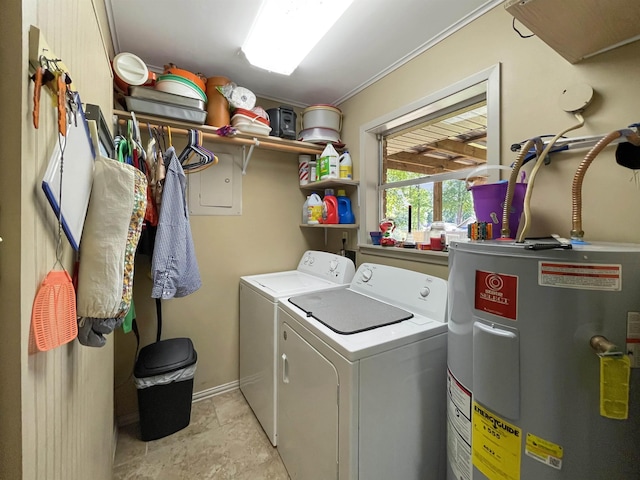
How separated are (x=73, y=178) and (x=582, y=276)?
1.28 metres

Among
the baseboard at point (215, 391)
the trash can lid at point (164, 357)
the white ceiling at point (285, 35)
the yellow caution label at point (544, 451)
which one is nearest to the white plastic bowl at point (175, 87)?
the white ceiling at point (285, 35)

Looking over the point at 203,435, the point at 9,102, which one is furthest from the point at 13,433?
the point at 203,435

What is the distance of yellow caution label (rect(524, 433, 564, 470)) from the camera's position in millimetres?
734

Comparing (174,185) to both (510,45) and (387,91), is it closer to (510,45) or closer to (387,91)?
(387,91)

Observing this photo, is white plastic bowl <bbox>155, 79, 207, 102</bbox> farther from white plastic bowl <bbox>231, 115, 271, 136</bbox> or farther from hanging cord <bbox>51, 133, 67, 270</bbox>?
hanging cord <bbox>51, 133, 67, 270</bbox>

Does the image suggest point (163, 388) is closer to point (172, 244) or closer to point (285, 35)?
point (172, 244)

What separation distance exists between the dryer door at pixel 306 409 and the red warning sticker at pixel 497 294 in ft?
2.04

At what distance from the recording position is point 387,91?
1.96 m

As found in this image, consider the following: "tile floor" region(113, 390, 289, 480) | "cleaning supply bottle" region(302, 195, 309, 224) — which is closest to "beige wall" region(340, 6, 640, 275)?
"cleaning supply bottle" region(302, 195, 309, 224)

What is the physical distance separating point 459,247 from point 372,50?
1.48m

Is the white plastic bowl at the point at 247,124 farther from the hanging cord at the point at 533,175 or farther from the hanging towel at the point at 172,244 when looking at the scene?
the hanging cord at the point at 533,175

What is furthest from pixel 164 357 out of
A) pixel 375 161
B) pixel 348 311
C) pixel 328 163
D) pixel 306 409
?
pixel 375 161

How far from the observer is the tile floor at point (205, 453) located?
60.3 inches

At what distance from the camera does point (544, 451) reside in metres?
0.75
